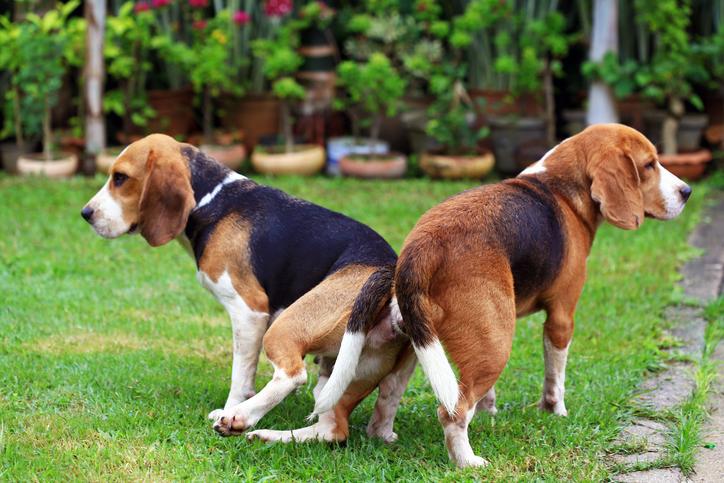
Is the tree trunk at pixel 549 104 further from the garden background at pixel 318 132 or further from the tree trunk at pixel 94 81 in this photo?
the tree trunk at pixel 94 81

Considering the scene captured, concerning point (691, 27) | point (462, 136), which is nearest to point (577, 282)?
point (462, 136)

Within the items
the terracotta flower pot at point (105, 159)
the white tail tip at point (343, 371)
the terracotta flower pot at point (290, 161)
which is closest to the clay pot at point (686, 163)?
the terracotta flower pot at point (290, 161)

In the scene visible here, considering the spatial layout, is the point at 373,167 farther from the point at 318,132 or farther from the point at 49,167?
the point at 49,167

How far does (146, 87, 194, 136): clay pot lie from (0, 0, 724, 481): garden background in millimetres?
25

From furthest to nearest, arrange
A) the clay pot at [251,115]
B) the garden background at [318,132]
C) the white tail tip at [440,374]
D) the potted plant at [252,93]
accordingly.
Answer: the clay pot at [251,115]
the potted plant at [252,93]
the garden background at [318,132]
the white tail tip at [440,374]

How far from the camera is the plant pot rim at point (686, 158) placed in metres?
9.55

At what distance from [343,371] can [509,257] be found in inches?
31.9

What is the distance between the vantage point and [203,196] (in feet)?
14.9

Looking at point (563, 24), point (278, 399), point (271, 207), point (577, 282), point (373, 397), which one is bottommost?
point (373, 397)

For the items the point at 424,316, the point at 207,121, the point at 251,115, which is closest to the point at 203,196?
the point at 424,316

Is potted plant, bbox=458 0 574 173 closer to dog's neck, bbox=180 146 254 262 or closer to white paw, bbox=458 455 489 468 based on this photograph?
dog's neck, bbox=180 146 254 262

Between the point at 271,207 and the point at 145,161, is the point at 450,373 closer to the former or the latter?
the point at 271,207

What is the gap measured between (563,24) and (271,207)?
6435 millimetres

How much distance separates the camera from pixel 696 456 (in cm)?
413
